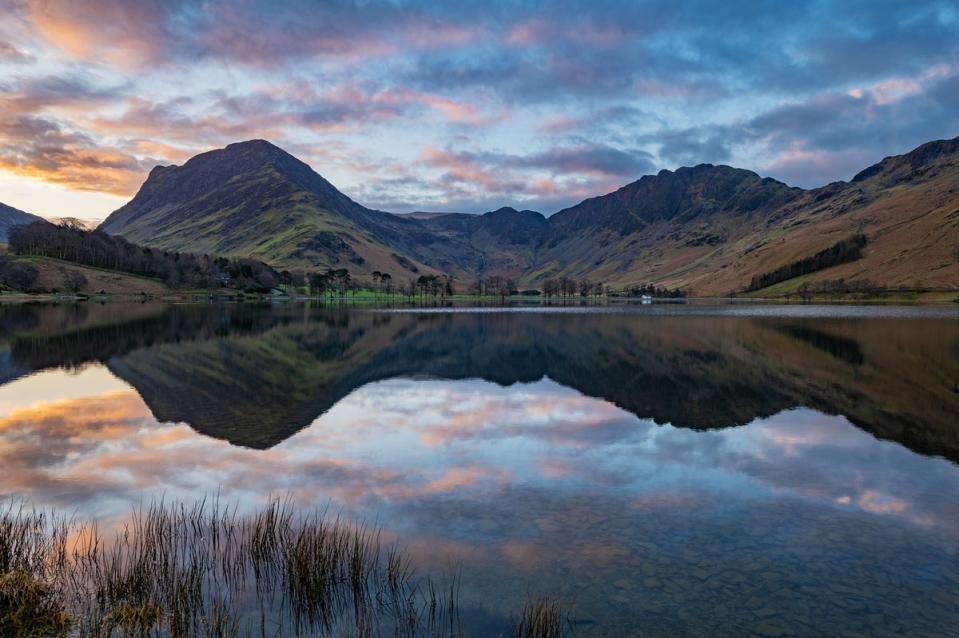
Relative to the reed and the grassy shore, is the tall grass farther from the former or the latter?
the reed

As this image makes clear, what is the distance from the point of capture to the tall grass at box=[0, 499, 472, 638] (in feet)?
42.0

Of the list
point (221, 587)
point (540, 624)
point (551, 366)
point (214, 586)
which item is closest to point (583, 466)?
point (540, 624)

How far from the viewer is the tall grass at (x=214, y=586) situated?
12789 mm

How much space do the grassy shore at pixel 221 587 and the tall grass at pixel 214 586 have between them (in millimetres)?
30

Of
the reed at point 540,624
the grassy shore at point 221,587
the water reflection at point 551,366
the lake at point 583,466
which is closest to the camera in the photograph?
the reed at point 540,624

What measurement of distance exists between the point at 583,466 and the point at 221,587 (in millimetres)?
16978

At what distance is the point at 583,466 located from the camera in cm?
2728

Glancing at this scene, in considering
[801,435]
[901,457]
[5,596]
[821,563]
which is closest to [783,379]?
[801,435]

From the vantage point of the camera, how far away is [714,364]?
204 ft

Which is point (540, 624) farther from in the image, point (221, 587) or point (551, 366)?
point (551, 366)

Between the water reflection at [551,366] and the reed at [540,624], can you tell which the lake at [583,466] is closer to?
the water reflection at [551,366]

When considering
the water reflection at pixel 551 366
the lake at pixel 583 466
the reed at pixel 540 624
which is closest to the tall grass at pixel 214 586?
the reed at pixel 540 624

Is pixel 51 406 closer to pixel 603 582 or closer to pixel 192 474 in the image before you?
pixel 192 474

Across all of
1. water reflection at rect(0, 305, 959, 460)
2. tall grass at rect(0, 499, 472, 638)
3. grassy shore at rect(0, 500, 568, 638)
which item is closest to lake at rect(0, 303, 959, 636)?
water reflection at rect(0, 305, 959, 460)
